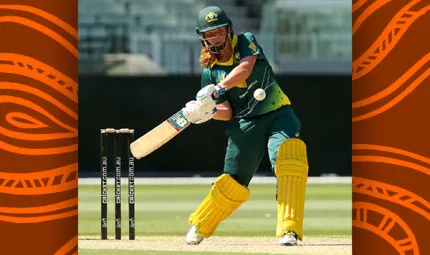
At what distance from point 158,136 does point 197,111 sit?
0.31m

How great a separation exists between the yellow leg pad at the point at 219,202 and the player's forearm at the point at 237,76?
0.66 m

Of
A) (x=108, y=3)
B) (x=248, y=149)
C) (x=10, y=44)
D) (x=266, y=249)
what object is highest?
(x=108, y=3)

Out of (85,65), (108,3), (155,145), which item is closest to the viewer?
(155,145)

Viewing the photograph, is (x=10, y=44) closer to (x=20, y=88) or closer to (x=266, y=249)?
(x=20, y=88)

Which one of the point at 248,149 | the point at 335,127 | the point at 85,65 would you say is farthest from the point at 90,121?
the point at 248,149

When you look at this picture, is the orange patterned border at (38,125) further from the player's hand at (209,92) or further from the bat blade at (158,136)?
the player's hand at (209,92)

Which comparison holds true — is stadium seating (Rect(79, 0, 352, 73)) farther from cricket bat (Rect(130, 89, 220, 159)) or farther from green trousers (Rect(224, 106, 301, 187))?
cricket bat (Rect(130, 89, 220, 159))

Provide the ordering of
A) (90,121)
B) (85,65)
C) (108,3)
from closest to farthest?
(90,121) → (85,65) → (108,3)

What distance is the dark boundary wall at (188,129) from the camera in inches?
655

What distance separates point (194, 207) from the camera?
454 inches

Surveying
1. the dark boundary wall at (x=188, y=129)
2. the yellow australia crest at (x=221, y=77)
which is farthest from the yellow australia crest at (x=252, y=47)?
the dark boundary wall at (x=188, y=129)

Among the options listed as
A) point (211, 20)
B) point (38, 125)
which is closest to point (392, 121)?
point (38, 125)

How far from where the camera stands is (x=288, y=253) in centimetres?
601

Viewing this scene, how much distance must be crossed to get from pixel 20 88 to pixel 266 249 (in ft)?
9.02
